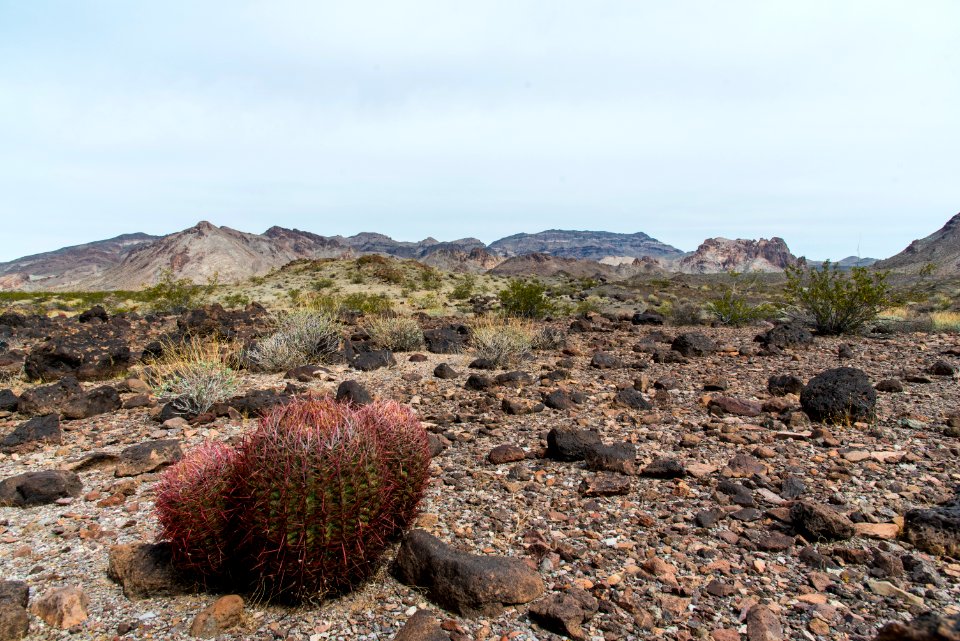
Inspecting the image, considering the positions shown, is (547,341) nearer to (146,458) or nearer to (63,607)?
(146,458)

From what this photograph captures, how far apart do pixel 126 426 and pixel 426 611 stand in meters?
6.11

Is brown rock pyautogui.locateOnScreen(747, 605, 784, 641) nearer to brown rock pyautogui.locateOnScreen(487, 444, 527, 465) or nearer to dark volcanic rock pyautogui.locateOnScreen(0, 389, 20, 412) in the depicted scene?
brown rock pyautogui.locateOnScreen(487, 444, 527, 465)

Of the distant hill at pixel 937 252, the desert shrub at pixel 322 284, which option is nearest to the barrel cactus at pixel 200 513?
the desert shrub at pixel 322 284

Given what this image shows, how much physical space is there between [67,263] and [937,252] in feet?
656

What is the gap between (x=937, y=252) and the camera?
7112 cm

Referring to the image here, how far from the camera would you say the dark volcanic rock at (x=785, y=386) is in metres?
7.81

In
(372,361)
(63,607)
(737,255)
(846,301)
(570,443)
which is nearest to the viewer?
(63,607)

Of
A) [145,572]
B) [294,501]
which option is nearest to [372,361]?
[145,572]

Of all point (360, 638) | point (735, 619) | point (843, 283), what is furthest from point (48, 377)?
point (843, 283)

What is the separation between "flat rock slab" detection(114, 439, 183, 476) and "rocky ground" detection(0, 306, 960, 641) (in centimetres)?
2

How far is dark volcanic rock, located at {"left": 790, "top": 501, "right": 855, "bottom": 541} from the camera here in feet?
12.4

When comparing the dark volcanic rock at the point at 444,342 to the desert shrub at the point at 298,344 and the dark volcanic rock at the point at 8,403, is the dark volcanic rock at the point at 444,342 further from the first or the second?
the dark volcanic rock at the point at 8,403

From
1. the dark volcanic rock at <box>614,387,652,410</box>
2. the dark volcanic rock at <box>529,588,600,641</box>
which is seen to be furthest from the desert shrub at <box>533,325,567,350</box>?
the dark volcanic rock at <box>529,588,600,641</box>

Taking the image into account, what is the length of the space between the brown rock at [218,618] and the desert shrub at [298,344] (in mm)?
7859
